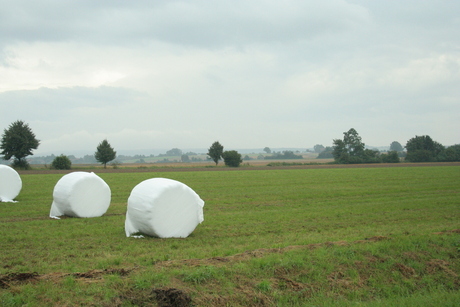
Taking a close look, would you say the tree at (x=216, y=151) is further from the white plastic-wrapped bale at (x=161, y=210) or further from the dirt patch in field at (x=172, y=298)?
the dirt patch in field at (x=172, y=298)

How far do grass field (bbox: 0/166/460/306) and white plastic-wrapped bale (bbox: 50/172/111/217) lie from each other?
0.62 meters

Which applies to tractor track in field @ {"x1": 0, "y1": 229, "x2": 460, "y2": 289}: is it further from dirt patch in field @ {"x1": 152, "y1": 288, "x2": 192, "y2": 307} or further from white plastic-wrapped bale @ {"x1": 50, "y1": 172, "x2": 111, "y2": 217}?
white plastic-wrapped bale @ {"x1": 50, "y1": 172, "x2": 111, "y2": 217}

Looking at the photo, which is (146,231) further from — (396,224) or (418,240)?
(396,224)

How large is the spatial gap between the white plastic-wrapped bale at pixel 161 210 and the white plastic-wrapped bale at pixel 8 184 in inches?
493

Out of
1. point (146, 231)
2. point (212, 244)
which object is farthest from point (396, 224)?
point (146, 231)

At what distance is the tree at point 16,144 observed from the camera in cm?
6888

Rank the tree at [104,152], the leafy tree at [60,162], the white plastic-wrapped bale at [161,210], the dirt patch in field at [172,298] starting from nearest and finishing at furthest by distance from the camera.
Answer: the dirt patch in field at [172,298] → the white plastic-wrapped bale at [161,210] → the leafy tree at [60,162] → the tree at [104,152]

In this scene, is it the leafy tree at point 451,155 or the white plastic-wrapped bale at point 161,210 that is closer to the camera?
the white plastic-wrapped bale at point 161,210

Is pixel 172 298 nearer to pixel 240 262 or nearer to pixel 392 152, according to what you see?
pixel 240 262

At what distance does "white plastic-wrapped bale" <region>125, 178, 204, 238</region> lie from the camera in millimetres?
12461

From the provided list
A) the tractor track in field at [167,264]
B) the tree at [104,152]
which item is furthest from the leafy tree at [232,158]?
the tractor track in field at [167,264]

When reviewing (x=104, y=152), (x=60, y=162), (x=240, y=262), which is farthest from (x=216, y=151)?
(x=240, y=262)

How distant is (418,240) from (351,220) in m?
4.95

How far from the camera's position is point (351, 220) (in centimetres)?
1645
